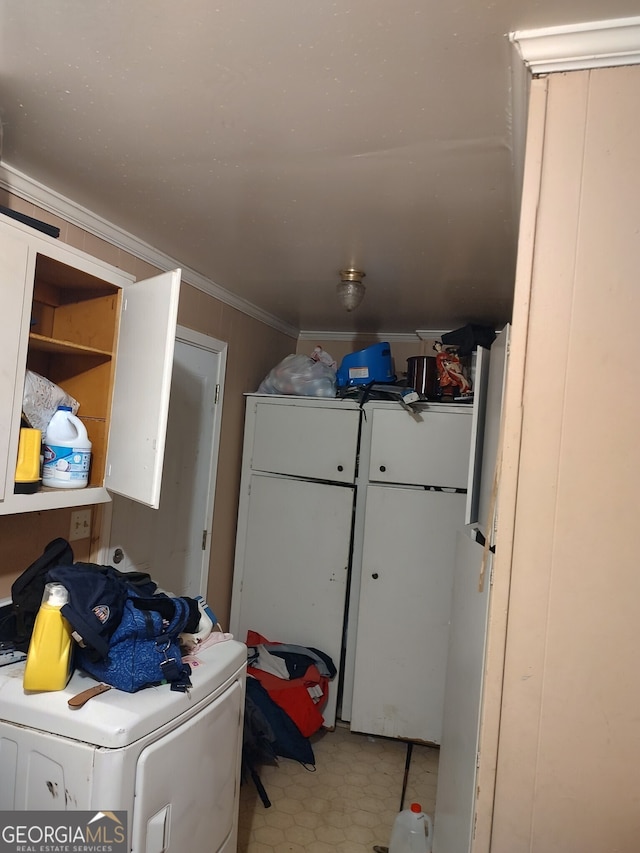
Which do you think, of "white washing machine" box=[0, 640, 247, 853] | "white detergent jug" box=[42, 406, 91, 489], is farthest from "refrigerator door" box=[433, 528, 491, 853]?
"white detergent jug" box=[42, 406, 91, 489]

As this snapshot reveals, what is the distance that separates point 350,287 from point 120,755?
1837mm

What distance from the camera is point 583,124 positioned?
94 cm

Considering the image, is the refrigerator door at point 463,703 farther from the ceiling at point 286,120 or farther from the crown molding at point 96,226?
the crown molding at point 96,226

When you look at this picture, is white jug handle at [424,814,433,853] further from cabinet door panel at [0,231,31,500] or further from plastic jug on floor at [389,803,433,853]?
cabinet door panel at [0,231,31,500]

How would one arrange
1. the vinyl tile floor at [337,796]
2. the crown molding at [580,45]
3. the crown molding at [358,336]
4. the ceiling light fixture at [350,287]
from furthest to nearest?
the crown molding at [358,336] → the ceiling light fixture at [350,287] → the vinyl tile floor at [337,796] → the crown molding at [580,45]

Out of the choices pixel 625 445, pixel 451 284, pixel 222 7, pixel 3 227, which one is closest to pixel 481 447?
pixel 625 445

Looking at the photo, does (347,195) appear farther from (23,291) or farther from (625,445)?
(625,445)

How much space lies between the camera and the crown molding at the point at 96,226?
1.62 m

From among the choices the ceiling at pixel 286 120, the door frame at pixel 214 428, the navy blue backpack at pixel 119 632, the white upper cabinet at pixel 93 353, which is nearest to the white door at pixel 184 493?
the door frame at pixel 214 428

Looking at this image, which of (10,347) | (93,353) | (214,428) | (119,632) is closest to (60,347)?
(93,353)

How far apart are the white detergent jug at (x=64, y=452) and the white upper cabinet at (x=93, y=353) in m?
0.04

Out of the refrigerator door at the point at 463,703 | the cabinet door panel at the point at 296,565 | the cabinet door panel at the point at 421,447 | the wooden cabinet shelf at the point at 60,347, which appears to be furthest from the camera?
the cabinet door panel at the point at 296,565

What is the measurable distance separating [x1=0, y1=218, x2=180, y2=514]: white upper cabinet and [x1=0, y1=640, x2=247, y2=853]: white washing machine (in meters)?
0.51

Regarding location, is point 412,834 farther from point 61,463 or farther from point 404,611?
point 61,463
